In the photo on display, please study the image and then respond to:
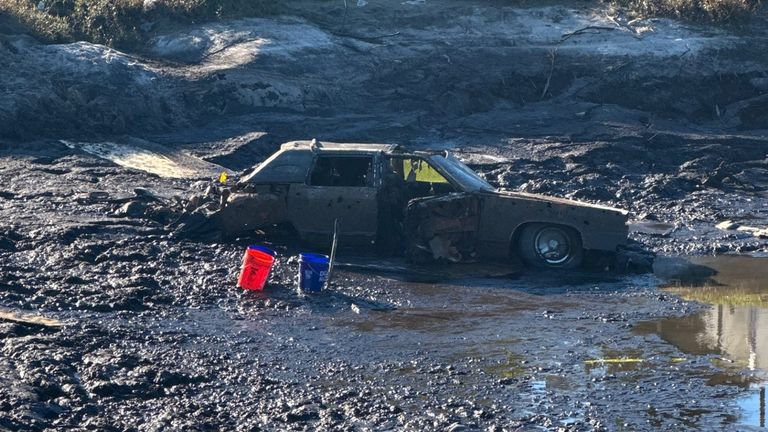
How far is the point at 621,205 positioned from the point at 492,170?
9.29 feet

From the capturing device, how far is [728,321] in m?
10.7

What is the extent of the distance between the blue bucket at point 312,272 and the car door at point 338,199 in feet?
5.10

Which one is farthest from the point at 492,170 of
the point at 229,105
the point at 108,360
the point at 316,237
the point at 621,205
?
the point at 108,360

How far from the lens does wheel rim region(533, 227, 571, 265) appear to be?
12672 mm

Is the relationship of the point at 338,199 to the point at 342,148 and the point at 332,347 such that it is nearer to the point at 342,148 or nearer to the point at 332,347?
the point at 342,148

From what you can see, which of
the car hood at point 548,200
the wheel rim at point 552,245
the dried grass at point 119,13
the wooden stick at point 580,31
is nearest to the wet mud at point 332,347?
the wheel rim at point 552,245

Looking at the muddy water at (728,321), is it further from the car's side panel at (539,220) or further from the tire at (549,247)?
the tire at (549,247)

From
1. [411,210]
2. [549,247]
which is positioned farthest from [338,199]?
[549,247]

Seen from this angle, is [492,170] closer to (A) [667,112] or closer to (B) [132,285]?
(A) [667,112]

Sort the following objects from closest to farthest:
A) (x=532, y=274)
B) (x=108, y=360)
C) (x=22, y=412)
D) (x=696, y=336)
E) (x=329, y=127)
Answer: (x=22, y=412), (x=108, y=360), (x=696, y=336), (x=532, y=274), (x=329, y=127)

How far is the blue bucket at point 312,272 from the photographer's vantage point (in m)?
11.3

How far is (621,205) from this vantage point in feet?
56.7

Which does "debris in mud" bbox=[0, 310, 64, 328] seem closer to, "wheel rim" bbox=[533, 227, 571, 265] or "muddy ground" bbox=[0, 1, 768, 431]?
"muddy ground" bbox=[0, 1, 768, 431]

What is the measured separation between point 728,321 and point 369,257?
4157 millimetres
